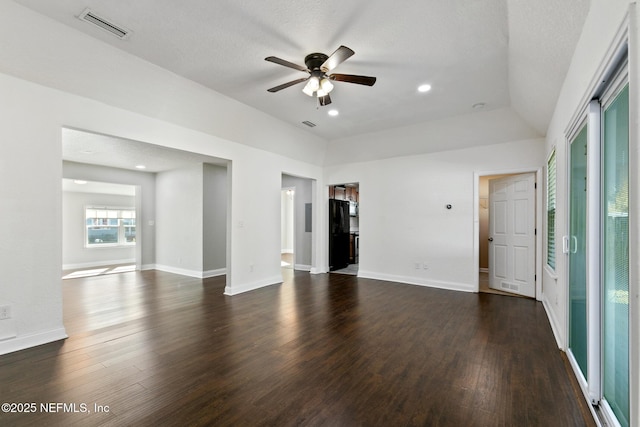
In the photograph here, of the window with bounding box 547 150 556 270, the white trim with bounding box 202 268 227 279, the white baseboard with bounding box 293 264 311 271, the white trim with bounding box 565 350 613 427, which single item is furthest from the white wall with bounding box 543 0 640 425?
the white trim with bounding box 202 268 227 279

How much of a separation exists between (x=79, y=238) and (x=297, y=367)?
8554 mm

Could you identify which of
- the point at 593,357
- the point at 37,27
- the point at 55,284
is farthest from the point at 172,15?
the point at 593,357

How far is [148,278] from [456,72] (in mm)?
6800

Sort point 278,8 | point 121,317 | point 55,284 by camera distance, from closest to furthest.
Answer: point 278,8, point 55,284, point 121,317

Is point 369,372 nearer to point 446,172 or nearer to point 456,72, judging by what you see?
point 456,72

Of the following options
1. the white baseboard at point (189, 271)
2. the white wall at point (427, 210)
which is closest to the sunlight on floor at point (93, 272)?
the white baseboard at point (189, 271)

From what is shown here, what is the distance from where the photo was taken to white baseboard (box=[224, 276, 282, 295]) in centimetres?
488

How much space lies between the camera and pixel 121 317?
3.70 meters

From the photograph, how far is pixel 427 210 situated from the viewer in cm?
561

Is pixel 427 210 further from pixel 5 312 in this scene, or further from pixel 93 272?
pixel 93 272

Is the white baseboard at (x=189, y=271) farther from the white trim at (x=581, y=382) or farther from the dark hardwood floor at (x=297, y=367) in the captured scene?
the white trim at (x=581, y=382)

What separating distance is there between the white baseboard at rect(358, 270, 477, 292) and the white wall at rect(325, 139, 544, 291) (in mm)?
13

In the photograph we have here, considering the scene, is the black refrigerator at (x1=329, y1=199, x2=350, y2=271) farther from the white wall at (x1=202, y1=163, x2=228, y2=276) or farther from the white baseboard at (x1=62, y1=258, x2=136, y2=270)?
the white baseboard at (x1=62, y1=258, x2=136, y2=270)

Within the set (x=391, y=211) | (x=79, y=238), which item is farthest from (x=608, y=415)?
(x=79, y=238)
